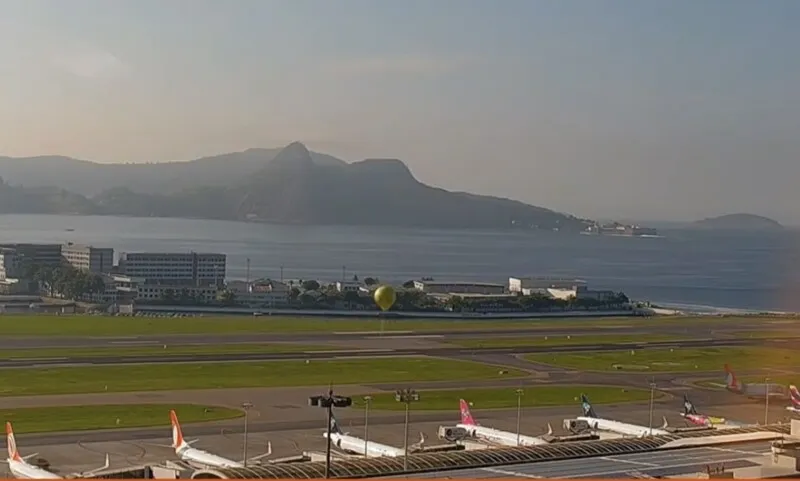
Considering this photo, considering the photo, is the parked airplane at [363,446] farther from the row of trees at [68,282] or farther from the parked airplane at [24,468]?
the row of trees at [68,282]

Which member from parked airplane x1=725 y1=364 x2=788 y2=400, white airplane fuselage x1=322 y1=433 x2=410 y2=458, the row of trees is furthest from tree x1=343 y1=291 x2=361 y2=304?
white airplane fuselage x1=322 y1=433 x2=410 y2=458

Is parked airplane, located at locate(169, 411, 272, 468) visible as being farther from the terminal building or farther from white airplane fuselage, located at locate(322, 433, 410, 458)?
white airplane fuselage, located at locate(322, 433, 410, 458)

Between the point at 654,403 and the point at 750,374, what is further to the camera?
the point at 750,374

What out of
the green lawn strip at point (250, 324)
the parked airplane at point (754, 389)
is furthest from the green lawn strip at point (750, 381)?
the green lawn strip at point (250, 324)

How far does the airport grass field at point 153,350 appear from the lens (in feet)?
155

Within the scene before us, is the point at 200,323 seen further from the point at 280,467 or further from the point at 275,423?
the point at 280,467

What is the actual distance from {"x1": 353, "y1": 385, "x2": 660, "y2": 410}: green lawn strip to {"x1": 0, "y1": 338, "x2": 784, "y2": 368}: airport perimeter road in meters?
11.1

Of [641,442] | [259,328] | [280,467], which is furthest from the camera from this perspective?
[259,328]

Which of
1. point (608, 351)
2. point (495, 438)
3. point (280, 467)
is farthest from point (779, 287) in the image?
point (280, 467)

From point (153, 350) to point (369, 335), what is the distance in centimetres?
1596

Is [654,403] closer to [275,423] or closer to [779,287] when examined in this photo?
[275,423]

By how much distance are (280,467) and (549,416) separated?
54.8ft

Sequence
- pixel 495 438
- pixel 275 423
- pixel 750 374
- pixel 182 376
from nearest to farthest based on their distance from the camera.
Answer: pixel 495 438
pixel 275 423
pixel 182 376
pixel 750 374

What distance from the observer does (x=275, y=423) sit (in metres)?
31.7
